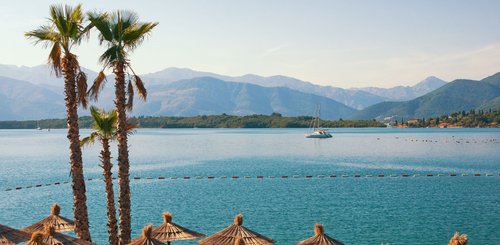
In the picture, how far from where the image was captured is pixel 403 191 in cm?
5659

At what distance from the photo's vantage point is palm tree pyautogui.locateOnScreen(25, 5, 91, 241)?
1780cm

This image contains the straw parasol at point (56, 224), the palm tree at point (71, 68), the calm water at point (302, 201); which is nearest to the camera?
the palm tree at point (71, 68)

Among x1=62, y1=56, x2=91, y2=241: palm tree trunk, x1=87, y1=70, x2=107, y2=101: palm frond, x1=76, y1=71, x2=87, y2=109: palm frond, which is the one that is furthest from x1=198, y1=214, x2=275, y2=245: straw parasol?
x1=76, y1=71, x2=87, y2=109: palm frond

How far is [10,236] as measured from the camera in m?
18.3

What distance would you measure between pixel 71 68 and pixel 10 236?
639 cm

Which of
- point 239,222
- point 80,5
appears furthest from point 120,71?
point 239,222

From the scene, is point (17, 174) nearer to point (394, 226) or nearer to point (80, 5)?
point (394, 226)

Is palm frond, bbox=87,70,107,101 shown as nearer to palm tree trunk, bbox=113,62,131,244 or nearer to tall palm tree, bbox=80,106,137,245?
palm tree trunk, bbox=113,62,131,244

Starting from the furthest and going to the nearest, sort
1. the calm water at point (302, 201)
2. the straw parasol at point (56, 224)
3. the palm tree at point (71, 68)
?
the calm water at point (302, 201) → the straw parasol at point (56, 224) → the palm tree at point (71, 68)

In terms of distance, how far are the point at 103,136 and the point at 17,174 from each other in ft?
218

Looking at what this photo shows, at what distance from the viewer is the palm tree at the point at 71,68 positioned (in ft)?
58.4

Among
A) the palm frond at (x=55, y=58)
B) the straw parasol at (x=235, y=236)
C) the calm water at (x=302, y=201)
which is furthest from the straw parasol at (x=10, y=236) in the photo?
the calm water at (x=302, y=201)

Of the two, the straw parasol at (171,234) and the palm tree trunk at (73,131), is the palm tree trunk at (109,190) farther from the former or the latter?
the straw parasol at (171,234)

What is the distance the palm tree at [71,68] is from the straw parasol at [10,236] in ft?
6.18
